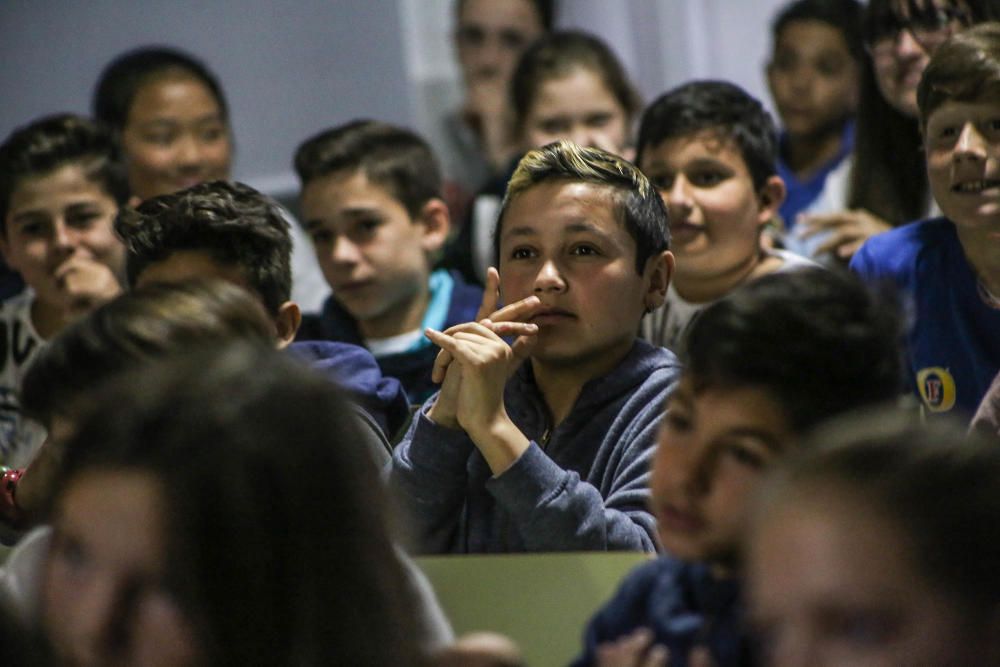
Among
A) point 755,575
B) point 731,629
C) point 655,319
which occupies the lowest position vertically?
point 655,319

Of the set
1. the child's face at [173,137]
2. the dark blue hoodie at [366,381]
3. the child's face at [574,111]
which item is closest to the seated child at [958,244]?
the dark blue hoodie at [366,381]

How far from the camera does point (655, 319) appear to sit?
88.6 inches

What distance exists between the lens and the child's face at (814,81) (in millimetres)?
2895

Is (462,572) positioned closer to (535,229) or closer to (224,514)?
(224,514)

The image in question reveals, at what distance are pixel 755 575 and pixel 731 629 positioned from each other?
0.16m

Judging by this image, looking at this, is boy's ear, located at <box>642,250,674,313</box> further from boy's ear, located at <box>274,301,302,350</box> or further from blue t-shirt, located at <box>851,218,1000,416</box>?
boy's ear, located at <box>274,301,302,350</box>

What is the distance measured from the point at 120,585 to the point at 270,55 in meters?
3.19

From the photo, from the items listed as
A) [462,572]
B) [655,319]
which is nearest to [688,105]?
[655,319]

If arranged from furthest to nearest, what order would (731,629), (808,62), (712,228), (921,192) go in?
1. (808,62)
2. (921,192)
3. (712,228)
4. (731,629)

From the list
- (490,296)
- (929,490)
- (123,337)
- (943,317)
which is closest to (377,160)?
(490,296)

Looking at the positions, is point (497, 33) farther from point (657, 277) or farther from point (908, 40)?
point (657, 277)

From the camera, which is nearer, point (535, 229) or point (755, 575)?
point (755, 575)

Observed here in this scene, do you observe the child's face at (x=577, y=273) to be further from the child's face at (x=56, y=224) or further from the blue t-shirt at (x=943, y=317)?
the child's face at (x=56, y=224)

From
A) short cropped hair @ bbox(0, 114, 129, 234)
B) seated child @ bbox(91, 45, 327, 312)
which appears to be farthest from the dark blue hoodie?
seated child @ bbox(91, 45, 327, 312)
